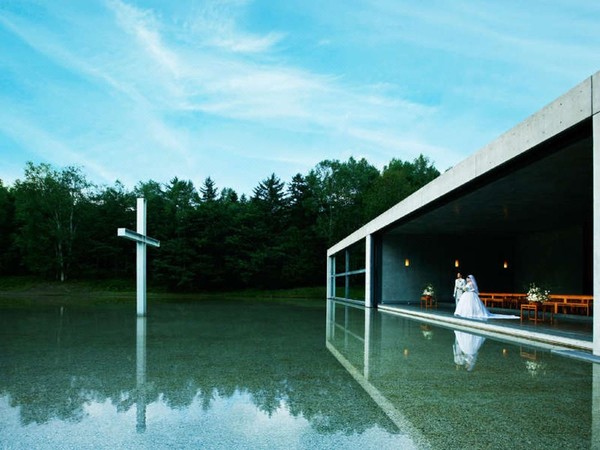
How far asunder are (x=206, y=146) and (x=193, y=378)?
119 ft

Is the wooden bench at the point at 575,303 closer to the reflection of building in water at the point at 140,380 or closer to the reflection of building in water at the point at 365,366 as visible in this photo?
the reflection of building in water at the point at 365,366

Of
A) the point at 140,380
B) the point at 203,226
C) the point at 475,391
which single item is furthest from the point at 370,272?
the point at 203,226

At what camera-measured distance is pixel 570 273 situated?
62.4 feet

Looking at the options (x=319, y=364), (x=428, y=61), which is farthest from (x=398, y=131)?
(x=319, y=364)

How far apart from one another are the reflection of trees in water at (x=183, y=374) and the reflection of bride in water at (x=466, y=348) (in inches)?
70.6

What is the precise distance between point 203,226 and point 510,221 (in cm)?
2946

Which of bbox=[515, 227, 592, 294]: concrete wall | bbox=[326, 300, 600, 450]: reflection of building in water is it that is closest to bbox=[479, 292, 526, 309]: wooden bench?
bbox=[515, 227, 592, 294]: concrete wall

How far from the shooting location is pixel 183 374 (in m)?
5.91

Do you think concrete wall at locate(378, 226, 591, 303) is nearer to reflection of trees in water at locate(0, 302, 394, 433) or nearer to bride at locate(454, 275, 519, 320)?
bride at locate(454, 275, 519, 320)

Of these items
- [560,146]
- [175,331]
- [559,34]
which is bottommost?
[175,331]

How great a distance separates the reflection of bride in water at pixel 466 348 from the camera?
6.97 metres

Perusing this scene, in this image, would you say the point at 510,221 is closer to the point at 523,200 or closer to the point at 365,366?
the point at 523,200

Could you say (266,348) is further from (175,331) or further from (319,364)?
(175,331)

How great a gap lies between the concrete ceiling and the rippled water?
3363 millimetres
